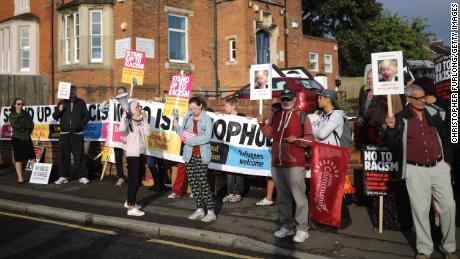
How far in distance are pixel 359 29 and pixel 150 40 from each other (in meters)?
27.5

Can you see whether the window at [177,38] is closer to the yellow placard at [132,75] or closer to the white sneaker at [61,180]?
the yellow placard at [132,75]

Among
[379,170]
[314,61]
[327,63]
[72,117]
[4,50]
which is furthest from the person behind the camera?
[327,63]

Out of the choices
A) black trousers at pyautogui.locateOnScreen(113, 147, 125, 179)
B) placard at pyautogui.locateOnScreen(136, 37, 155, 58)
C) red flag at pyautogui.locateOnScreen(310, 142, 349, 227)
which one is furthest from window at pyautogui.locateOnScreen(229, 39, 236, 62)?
red flag at pyautogui.locateOnScreen(310, 142, 349, 227)

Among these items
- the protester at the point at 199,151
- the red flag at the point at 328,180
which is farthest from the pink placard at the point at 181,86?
the red flag at the point at 328,180

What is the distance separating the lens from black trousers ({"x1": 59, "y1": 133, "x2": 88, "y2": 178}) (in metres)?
11.3

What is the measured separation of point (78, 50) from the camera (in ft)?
70.8

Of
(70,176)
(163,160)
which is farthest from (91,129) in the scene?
(163,160)

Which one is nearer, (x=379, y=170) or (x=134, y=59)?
(x=379, y=170)

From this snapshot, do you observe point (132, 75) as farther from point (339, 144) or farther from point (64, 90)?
point (339, 144)

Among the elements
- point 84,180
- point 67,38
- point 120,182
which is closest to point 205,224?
point 120,182

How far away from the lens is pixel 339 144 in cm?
688

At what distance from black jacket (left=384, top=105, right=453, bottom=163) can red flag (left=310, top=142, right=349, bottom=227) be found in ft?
2.78

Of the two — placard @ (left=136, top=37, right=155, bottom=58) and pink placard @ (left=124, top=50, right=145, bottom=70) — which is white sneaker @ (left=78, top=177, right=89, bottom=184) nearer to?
pink placard @ (left=124, top=50, right=145, bottom=70)

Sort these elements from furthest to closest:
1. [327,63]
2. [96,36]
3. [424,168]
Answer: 1. [327,63]
2. [96,36]
3. [424,168]
